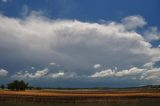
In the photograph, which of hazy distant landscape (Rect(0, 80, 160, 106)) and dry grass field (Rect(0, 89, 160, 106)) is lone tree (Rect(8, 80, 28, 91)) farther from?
dry grass field (Rect(0, 89, 160, 106))

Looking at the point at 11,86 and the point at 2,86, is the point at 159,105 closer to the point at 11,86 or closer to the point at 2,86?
the point at 11,86

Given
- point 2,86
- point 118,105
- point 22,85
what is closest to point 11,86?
point 22,85

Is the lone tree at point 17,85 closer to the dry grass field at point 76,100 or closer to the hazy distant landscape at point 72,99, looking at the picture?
the hazy distant landscape at point 72,99

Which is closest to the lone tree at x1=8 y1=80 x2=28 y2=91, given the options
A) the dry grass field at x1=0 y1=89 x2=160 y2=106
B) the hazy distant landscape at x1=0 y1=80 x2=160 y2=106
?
the hazy distant landscape at x1=0 y1=80 x2=160 y2=106

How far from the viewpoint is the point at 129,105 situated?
1164 inches

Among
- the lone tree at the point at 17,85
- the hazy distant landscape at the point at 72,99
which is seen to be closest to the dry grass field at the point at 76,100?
the hazy distant landscape at the point at 72,99

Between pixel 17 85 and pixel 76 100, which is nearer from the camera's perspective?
pixel 76 100

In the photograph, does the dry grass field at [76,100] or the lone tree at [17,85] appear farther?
the lone tree at [17,85]

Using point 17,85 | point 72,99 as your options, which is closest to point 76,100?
point 72,99

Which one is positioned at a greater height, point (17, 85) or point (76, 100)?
point (17, 85)

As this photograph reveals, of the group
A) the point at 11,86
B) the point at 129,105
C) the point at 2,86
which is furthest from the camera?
the point at 2,86

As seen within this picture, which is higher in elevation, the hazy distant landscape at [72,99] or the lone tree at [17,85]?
A: the lone tree at [17,85]

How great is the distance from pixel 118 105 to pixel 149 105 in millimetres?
2485

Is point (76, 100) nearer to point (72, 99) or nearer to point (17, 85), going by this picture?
point (72, 99)
